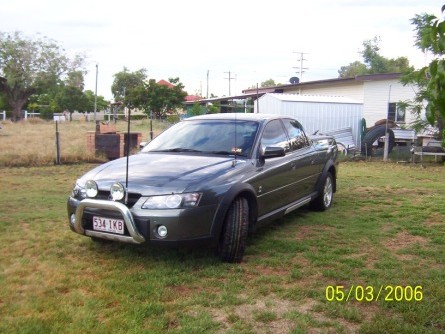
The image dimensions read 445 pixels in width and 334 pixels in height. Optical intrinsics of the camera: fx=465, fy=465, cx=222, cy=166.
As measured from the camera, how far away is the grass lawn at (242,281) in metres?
3.25

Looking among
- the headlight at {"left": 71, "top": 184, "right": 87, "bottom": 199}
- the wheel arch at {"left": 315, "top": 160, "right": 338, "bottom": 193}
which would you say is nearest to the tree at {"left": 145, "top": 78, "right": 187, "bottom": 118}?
the wheel arch at {"left": 315, "top": 160, "right": 338, "bottom": 193}

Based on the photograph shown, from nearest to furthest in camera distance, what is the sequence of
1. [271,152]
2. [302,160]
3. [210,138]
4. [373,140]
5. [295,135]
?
[271,152] < [210,138] < [302,160] < [295,135] < [373,140]

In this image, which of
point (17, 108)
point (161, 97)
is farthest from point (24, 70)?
point (161, 97)

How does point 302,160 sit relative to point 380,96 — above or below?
below

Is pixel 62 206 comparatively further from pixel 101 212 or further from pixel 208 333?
pixel 208 333

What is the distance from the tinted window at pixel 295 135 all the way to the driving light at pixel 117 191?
8.65 feet

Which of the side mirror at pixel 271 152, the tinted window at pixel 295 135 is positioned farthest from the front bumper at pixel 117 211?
the tinted window at pixel 295 135

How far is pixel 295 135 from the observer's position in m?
6.36

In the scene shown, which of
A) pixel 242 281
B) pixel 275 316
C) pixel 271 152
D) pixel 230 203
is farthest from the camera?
pixel 271 152

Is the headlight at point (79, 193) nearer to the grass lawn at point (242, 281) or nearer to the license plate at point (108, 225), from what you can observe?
the license plate at point (108, 225)

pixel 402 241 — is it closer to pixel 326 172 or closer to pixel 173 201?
pixel 326 172

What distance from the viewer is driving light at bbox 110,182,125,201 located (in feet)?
13.7

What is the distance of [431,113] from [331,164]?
498cm

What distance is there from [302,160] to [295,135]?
39cm
